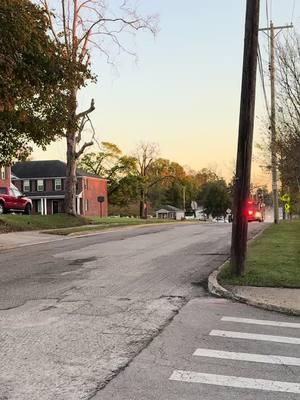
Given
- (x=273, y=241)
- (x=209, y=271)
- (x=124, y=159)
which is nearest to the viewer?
(x=209, y=271)

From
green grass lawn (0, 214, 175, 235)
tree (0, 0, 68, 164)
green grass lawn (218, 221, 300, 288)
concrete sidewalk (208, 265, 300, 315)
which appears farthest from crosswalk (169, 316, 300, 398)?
green grass lawn (0, 214, 175, 235)

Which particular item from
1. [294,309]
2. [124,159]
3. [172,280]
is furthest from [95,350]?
[124,159]

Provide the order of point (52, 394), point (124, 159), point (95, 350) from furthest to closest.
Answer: point (124, 159) < point (95, 350) < point (52, 394)

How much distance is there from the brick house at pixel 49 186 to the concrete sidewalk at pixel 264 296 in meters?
59.0

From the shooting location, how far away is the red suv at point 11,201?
3288 centimetres

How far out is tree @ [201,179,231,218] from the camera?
11644 centimetres

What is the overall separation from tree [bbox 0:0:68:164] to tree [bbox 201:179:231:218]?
9608 centimetres

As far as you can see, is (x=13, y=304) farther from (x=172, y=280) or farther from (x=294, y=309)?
(x=294, y=309)

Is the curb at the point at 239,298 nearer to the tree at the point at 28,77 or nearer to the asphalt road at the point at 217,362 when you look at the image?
the asphalt road at the point at 217,362

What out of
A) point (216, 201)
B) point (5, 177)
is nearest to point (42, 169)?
point (5, 177)

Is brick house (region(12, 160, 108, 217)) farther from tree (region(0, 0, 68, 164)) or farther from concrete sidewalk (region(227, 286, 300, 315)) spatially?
concrete sidewalk (region(227, 286, 300, 315))

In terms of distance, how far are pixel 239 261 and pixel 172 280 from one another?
1.41 meters

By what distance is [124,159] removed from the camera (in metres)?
85.6

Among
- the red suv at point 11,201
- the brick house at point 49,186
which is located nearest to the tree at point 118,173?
the brick house at point 49,186
